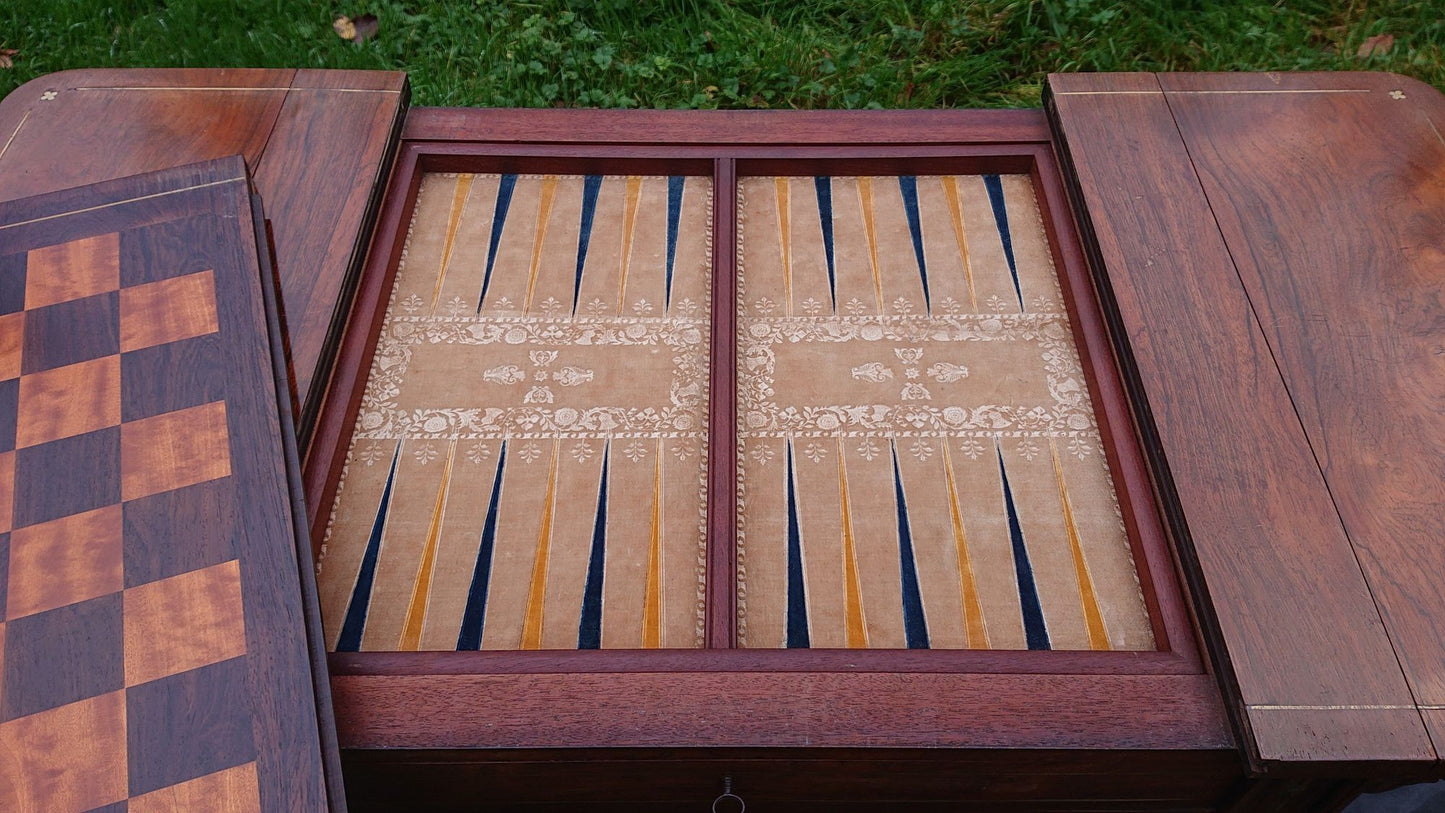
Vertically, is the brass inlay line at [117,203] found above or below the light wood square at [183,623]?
above

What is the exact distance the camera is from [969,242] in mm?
2229

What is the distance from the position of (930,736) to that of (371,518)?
1.04 meters

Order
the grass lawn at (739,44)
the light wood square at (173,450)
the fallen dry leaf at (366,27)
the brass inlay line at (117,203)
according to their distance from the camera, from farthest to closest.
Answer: the fallen dry leaf at (366,27) → the grass lawn at (739,44) → the brass inlay line at (117,203) → the light wood square at (173,450)

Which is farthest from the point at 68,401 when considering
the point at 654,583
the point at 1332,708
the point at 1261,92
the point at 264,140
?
the point at 1261,92

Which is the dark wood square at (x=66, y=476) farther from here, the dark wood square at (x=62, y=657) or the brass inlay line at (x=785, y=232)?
the brass inlay line at (x=785, y=232)

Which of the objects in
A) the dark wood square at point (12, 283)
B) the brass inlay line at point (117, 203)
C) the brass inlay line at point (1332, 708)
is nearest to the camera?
the brass inlay line at point (1332, 708)

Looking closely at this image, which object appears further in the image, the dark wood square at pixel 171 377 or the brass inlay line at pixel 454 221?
the brass inlay line at pixel 454 221

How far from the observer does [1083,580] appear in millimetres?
1675

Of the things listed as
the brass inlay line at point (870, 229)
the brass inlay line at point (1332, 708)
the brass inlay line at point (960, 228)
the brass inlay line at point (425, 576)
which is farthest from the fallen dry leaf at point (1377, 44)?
the brass inlay line at point (425, 576)

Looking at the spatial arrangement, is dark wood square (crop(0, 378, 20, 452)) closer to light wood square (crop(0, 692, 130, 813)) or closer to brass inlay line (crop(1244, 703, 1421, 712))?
light wood square (crop(0, 692, 130, 813))

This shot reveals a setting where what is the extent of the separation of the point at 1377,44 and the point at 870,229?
2.36m

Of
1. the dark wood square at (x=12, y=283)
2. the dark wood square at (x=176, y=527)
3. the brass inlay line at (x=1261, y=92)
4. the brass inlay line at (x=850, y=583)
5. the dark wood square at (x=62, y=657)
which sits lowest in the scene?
the brass inlay line at (x=850, y=583)

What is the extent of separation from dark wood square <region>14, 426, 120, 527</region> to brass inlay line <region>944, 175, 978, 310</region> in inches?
64.8

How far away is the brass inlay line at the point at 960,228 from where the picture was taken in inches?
84.0
